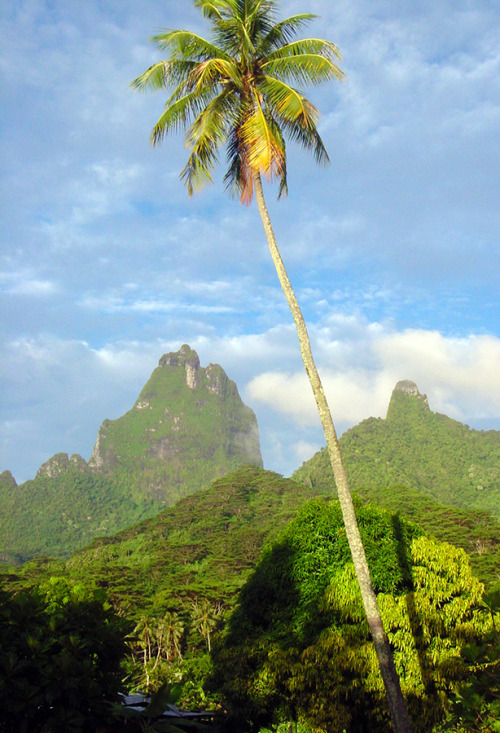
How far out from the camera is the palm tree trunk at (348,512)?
7164 millimetres

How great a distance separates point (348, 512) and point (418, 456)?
16095 centimetres

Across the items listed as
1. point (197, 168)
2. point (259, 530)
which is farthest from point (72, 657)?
point (259, 530)

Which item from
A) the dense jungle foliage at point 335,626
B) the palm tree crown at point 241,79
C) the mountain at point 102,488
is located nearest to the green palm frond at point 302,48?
the palm tree crown at point 241,79

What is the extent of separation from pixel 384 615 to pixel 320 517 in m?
2.96

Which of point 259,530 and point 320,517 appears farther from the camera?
point 259,530

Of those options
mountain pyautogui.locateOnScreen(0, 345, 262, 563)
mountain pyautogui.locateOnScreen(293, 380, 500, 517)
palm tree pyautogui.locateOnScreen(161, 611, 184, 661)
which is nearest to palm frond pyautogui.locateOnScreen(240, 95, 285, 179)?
palm tree pyautogui.locateOnScreen(161, 611, 184, 661)

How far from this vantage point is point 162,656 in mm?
45906

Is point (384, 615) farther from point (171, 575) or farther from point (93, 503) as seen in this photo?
point (93, 503)

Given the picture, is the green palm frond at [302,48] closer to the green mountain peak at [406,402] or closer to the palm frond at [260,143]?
the palm frond at [260,143]

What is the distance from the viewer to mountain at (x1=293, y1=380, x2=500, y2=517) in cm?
13612

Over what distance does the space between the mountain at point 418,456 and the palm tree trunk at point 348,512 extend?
12141cm

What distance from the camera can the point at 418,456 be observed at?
15925 cm

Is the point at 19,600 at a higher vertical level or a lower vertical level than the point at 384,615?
higher

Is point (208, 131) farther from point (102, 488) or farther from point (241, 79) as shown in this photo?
point (102, 488)
